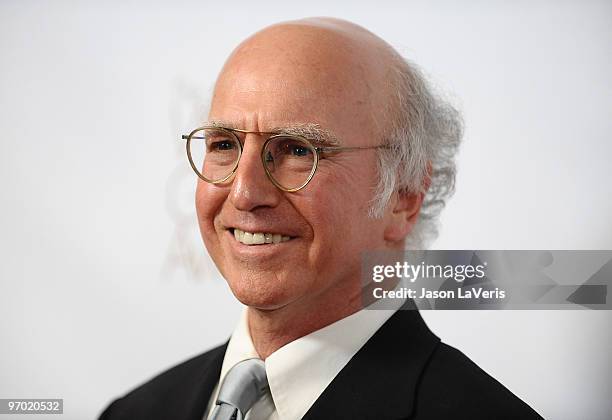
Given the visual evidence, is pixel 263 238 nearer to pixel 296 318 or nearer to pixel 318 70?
pixel 296 318

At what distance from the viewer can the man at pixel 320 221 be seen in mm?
1605

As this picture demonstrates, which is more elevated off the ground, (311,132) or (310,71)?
(310,71)

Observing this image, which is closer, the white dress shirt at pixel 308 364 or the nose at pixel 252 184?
the nose at pixel 252 184

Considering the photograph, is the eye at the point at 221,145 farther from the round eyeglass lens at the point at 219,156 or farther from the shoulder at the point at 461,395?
the shoulder at the point at 461,395

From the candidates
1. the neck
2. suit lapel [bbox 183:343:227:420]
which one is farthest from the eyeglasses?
suit lapel [bbox 183:343:227:420]

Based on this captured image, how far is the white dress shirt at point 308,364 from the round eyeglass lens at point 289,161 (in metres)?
0.33

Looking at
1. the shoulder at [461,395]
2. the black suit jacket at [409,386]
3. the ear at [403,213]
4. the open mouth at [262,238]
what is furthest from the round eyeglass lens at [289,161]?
the shoulder at [461,395]

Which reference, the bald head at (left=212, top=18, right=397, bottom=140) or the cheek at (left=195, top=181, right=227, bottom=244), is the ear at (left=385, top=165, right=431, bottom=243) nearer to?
the bald head at (left=212, top=18, right=397, bottom=140)

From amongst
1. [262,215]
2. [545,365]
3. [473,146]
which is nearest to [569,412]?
[545,365]

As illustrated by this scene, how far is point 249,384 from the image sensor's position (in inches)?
67.6

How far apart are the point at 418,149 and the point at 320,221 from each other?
1.03 feet

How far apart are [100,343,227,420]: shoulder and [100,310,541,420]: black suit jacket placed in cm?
4

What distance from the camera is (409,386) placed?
167cm

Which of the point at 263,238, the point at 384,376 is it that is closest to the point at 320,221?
the point at 263,238
